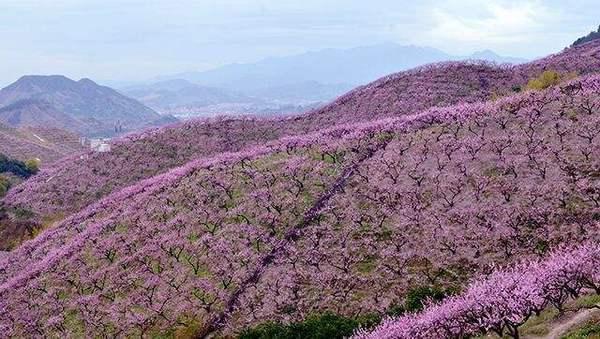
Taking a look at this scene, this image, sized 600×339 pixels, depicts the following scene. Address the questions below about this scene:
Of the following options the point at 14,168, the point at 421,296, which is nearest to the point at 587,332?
the point at 421,296

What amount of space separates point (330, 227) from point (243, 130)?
4835cm

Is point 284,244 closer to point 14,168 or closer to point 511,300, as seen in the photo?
point 511,300

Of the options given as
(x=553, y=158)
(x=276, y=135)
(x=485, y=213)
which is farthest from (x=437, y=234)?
(x=276, y=135)

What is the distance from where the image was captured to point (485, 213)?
31.1 m

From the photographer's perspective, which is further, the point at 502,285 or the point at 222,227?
the point at 222,227

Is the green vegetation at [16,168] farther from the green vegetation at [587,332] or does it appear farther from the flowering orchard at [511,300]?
the green vegetation at [587,332]

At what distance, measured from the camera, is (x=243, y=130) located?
80.6 m

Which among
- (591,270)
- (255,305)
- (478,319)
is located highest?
(591,270)

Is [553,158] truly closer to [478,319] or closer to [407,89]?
[478,319]

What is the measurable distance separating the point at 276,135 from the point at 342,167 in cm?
3616

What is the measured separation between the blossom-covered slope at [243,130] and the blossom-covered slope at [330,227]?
2276 centimetres

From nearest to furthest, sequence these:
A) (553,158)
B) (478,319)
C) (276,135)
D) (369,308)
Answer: (478,319) < (369,308) < (553,158) < (276,135)

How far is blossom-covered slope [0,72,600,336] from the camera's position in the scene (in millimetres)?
28828

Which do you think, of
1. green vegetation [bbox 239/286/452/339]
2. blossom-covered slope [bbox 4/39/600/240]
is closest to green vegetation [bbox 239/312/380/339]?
green vegetation [bbox 239/286/452/339]
